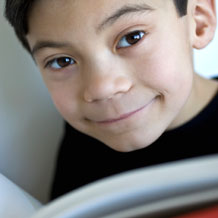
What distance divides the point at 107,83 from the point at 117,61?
0.14 ft

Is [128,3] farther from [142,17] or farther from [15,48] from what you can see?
[15,48]

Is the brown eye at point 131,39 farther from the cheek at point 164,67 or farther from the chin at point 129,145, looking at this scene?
the chin at point 129,145

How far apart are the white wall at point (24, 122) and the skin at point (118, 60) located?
0.66 feet

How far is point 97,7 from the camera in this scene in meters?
Result: 0.54

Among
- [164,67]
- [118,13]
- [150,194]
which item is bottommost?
[150,194]

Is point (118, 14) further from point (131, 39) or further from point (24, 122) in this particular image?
point (24, 122)

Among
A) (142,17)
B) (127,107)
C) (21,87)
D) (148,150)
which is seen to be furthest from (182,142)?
(21,87)

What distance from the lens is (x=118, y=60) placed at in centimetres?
58

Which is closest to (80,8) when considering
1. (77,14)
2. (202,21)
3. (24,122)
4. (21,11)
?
(77,14)

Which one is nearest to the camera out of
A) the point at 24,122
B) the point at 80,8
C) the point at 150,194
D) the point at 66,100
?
the point at 150,194

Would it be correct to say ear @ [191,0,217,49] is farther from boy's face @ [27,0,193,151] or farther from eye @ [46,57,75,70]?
eye @ [46,57,75,70]

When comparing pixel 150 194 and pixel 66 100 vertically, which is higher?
pixel 66 100

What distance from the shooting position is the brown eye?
1.94 ft

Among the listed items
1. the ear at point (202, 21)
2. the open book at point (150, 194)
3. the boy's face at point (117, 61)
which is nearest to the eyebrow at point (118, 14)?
the boy's face at point (117, 61)
